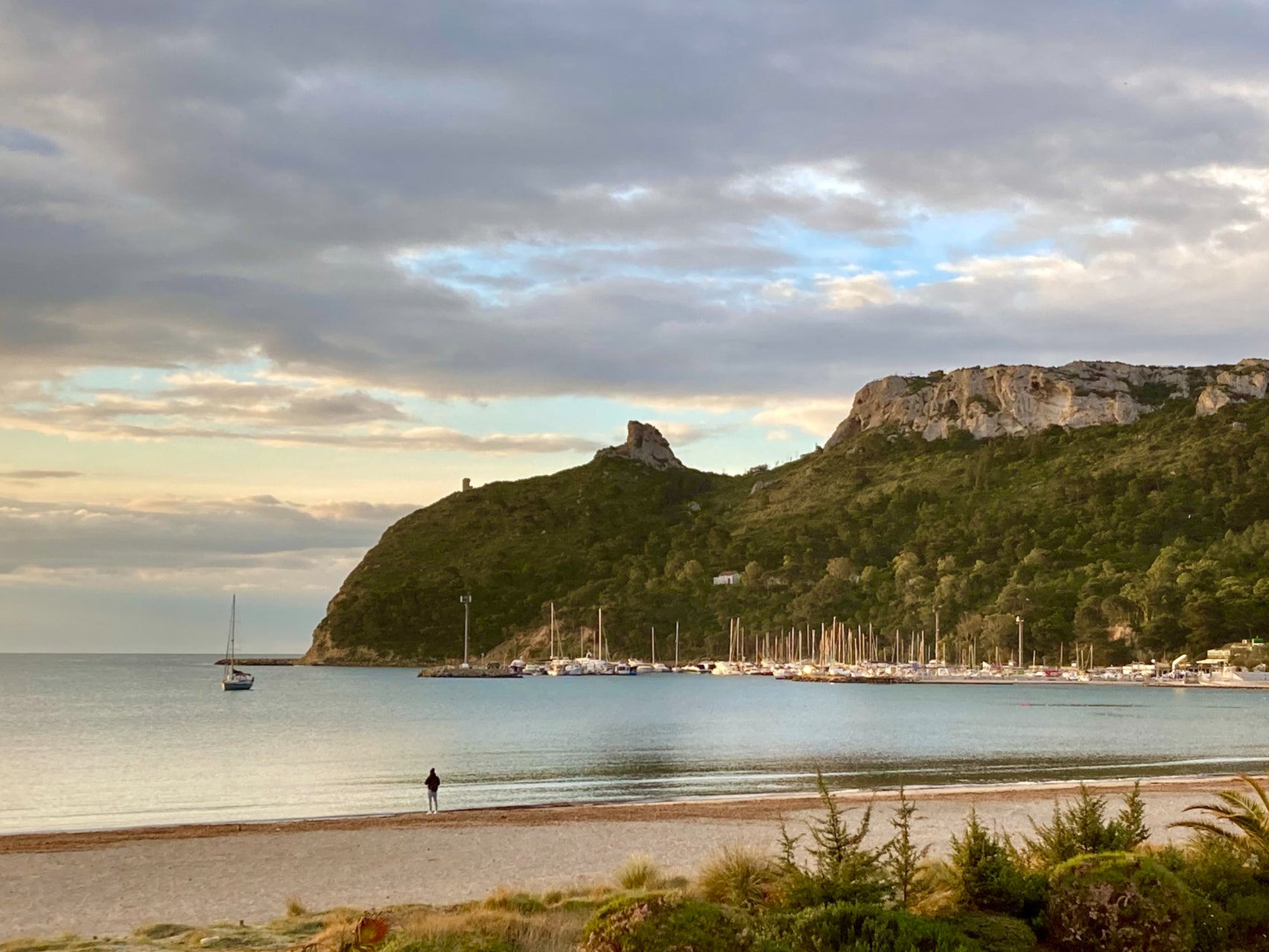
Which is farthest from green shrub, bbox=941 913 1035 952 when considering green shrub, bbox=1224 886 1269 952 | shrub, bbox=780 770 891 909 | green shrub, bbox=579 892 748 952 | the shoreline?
the shoreline

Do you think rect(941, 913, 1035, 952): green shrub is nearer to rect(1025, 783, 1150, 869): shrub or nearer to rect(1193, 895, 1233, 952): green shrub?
rect(1193, 895, 1233, 952): green shrub

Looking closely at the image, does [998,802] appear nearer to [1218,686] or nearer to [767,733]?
[767,733]

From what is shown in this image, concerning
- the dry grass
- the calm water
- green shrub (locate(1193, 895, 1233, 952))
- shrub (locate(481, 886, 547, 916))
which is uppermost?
green shrub (locate(1193, 895, 1233, 952))

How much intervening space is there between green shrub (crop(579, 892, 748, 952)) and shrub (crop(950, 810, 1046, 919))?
9.68ft

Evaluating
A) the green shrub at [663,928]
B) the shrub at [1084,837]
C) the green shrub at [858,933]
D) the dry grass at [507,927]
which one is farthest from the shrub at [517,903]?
the green shrub at [858,933]

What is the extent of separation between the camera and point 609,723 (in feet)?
273

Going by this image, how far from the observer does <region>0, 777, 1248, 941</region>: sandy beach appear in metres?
20.0

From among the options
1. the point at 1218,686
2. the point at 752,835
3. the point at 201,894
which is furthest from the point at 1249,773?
the point at 1218,686

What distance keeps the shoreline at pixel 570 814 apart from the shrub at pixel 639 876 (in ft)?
39.8

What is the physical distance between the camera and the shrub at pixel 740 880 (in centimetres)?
1180

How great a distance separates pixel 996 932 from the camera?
9.71 meters

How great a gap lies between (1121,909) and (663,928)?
374cm

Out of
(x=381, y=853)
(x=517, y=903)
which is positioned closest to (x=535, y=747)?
(x=381, y=853)

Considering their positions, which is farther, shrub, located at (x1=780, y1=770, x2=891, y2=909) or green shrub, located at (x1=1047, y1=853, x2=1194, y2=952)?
shrub, located at (x1=780, y1=770, x2=891, y2=909)
